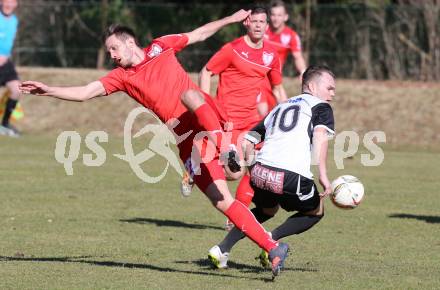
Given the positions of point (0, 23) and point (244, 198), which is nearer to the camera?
point (244, 198)

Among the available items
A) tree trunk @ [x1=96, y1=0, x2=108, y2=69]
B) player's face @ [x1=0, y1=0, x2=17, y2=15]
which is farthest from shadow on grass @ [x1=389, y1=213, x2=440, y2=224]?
tree trunk @ [x1=96, y1=0, x2=108, y2=69]

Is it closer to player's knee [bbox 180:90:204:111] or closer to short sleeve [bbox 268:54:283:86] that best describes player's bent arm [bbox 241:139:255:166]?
player's knee [bbox 180:90:204:111]

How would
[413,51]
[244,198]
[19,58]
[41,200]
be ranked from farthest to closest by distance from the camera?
[19,58] < [413,51] < [41,200] < [244,198]

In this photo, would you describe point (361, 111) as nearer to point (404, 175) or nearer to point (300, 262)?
point (404, 175)

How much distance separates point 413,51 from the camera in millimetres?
27297

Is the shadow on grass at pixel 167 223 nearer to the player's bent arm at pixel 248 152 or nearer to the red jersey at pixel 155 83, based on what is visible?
the player's bent arm at pixel 248 152

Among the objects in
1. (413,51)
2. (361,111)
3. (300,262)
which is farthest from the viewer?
(413,51)

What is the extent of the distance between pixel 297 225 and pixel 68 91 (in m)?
2.04

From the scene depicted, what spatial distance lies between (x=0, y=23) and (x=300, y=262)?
1238cm

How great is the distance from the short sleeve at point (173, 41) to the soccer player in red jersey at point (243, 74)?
237 cm

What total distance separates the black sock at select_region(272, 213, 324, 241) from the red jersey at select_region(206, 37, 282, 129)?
10.3ft

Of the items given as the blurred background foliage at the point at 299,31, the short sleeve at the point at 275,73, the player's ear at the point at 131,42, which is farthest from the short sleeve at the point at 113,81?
the blurred background foliage at the point at 299,31

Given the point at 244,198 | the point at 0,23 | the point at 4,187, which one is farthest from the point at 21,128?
the point at 244,198

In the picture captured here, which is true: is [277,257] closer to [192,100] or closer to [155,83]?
[192,100]
